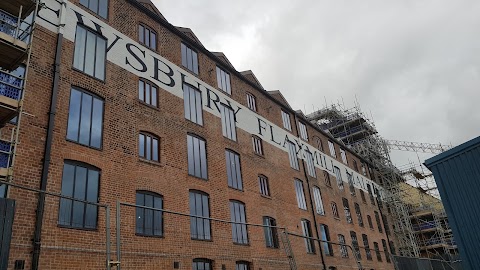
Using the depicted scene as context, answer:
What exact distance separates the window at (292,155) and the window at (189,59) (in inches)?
380

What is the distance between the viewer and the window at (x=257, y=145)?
77.5 ft

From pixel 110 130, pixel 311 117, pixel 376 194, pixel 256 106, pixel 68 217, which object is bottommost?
pixel 68 217

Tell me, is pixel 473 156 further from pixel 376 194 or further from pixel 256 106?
pixel 376 194

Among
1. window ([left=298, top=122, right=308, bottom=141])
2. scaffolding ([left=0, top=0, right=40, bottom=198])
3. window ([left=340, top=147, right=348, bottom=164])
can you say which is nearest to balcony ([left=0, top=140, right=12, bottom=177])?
scaffolding ([left=0, top=0, right=40, bottom=198])

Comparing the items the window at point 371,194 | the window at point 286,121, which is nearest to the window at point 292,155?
the window at point 286,121

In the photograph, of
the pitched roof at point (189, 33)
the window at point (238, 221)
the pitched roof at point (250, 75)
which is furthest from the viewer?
the pitched roof at point (250, 75)

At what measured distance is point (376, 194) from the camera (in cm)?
4103

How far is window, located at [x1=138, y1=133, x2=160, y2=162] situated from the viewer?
1566 cm

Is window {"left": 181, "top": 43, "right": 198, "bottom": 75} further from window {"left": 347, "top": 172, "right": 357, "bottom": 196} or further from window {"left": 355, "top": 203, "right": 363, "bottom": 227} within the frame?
window {"left": 355, "top": 203, "right": 363, "bottom": 227}

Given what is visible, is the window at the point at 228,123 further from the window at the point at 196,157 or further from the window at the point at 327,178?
the window at the point at 327,178

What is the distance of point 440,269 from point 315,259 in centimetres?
1310

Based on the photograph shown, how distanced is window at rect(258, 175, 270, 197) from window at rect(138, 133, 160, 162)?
787 centimetres

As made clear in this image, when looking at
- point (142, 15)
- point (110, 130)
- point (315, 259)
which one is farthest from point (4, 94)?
point (315, 259)

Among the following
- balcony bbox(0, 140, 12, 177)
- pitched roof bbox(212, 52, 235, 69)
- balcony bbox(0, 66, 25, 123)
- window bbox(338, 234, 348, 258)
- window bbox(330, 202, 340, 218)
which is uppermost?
pitched roof bbox(212, 52, 235, 69)
